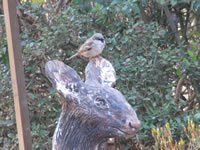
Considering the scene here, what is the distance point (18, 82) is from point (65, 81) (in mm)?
689

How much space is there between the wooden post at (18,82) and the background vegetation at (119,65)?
0.91 m

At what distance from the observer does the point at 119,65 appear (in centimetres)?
278

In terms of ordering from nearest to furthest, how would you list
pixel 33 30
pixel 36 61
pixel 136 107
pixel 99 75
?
pixel 99 75
pixel 136 107
pixel 36 61
pixel 33 30

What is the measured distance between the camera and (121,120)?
1.14 m

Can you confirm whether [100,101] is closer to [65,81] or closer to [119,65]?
[65,81]

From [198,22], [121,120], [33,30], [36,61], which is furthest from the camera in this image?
[198,22]

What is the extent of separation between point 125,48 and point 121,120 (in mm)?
1840

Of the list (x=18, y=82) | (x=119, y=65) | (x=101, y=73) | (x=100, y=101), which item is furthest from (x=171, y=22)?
(x=100, y=101)

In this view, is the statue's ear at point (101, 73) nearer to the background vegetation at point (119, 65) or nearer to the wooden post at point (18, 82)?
the wooden post at point (18, 82)

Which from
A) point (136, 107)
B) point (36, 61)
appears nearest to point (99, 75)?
point (136, 107)

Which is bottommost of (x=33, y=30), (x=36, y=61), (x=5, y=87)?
(x=5, y=87)

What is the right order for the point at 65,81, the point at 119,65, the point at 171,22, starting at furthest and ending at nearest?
the point at 171,22
the point at 119,65
the point at 65,81

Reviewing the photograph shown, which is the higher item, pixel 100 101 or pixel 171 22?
pixel 171 22

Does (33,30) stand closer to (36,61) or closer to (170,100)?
(36,61)
